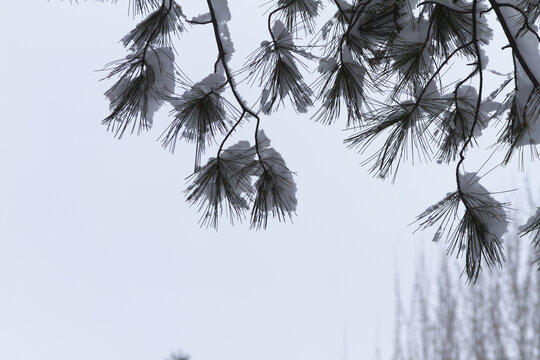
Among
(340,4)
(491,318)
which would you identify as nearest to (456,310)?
(491,318)

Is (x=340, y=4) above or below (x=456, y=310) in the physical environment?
below

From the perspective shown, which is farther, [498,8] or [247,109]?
[247,109]

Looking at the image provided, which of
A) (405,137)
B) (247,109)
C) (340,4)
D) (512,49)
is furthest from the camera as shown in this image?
(340,4)

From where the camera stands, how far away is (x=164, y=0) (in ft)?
6.53

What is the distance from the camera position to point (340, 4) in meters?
1.98

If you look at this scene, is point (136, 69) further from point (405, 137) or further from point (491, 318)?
point (491, 318)

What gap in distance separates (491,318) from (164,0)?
8.84 metres

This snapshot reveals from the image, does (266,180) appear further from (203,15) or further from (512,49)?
(512,49)

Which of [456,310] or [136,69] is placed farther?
[456,310]

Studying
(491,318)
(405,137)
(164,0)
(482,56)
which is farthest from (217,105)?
(491,318)

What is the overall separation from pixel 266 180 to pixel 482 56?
26.0 inches

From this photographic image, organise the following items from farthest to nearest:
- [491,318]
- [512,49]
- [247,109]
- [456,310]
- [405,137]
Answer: [456,310]
[491,318]
[247,109]
[405,137]
[512,49]

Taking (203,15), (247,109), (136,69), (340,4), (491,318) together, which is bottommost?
(247,109)

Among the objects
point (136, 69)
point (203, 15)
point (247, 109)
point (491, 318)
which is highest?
point (491, 318)
